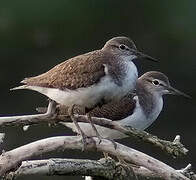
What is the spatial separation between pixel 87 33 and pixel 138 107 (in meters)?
7.59

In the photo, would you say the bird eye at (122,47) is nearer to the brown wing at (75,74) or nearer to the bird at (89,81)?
the bird at (89,81)

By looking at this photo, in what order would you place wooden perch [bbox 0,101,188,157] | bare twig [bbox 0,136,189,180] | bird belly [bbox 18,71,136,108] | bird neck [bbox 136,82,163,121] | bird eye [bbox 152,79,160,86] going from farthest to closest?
bird eye [bbox 152,79,160,86] < bird neck [bbox 136,82,163,121] < bird belly [bbox 18,71,136,108] < wooden perch [bbox 0,101,188,157] < bare twig [bbox 0,136,189,180]

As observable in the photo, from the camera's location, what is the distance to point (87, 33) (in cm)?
1582

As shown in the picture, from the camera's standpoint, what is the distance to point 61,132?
12.1 m

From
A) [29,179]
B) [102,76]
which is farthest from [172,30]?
[102,76]

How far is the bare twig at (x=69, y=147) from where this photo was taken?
20.1 feet

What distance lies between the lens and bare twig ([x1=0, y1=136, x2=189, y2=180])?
612cm

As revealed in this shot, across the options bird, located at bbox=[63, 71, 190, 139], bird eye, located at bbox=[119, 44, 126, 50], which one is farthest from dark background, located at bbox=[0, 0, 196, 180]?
bird eye, located at bbox=[119, 44, 126, 50]

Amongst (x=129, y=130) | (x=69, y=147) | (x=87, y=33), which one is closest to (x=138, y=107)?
(x=129, y=130)

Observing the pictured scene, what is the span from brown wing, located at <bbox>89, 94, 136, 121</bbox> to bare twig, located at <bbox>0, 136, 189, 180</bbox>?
1.76 metres

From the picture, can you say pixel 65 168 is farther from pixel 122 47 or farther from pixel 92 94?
pixel 122 47

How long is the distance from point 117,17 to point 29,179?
6.20m

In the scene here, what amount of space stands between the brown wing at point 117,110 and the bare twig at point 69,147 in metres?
1.76

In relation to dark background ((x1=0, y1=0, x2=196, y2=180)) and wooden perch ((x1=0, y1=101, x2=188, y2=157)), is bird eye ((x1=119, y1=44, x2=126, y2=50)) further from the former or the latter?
dark background ((x1=0, y1=0, x2=196, y2=180))
